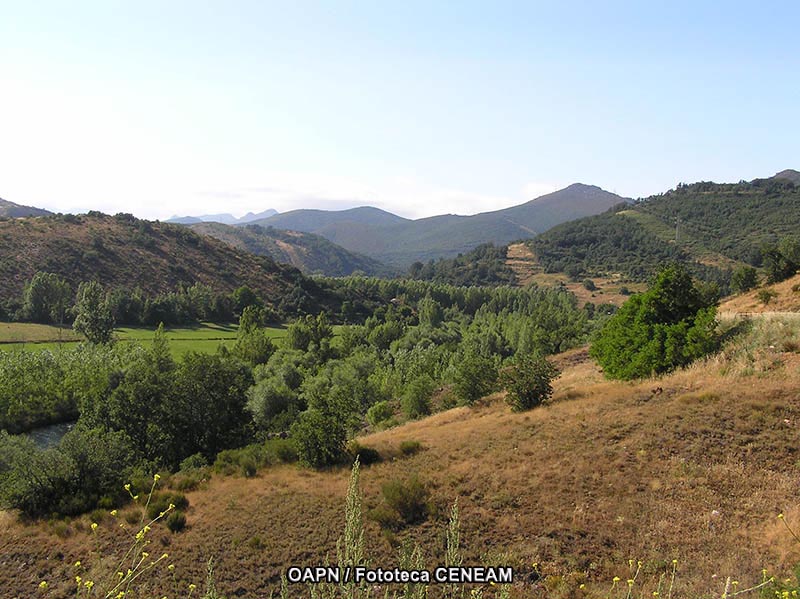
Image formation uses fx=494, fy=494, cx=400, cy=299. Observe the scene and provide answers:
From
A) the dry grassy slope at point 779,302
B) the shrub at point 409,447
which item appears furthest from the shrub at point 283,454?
the dry grassy slope at point 779,302

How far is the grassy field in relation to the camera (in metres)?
67.0

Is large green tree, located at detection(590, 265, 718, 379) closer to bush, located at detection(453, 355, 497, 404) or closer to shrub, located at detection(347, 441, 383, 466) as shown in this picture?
bush, located at detection(453, 355, 497, 404)

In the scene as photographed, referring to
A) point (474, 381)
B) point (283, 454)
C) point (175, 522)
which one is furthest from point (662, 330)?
point (175, 522)

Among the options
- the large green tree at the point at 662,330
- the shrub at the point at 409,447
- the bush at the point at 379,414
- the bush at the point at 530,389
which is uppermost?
the large green tree at the point at 662,330

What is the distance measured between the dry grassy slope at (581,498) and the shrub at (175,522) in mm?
375

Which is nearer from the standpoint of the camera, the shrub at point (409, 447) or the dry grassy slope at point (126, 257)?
the shrub at point (409, 447)

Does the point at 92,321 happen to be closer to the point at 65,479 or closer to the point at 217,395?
the point at 217,395

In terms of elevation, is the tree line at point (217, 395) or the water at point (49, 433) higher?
the tree line at point (217, 395)

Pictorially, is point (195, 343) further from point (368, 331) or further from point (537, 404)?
point (537, 404)

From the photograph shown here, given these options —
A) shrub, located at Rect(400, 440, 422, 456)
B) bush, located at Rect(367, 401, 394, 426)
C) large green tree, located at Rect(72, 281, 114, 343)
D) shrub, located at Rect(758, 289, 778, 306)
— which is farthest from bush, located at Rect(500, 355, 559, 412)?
large green tree, located at Rect(72, 281, 114, 343)

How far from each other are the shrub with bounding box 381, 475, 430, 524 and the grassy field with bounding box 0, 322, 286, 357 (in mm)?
53094

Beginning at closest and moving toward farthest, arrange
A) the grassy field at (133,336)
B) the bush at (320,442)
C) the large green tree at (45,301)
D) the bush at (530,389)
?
the bush at (320,442), the bush at (530,389), the grassy field at (133,336), the large green tree at (45,301)

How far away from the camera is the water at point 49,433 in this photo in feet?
136

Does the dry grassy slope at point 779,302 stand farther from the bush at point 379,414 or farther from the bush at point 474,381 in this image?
the bush at point 379,414
